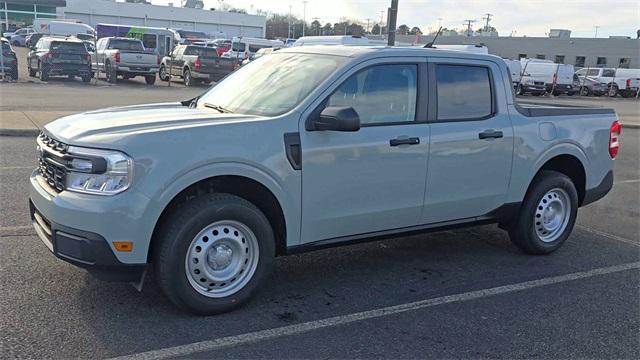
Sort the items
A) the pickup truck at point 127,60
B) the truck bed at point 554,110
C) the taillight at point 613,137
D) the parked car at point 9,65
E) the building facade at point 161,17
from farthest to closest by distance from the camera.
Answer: the building facade at point 161,17 < the pickup truck at point 127,60 < the parked car at point 9,65 < the taillight at point 613,137 < the truck bed at point 554,110

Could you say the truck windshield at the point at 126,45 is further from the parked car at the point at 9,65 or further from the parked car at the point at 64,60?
the parked car at the point at 9,65

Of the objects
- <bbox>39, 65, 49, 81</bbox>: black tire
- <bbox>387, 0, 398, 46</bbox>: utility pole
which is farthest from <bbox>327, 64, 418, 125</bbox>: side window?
<bbox>39, 65, 49, 81</bbox>: black tire

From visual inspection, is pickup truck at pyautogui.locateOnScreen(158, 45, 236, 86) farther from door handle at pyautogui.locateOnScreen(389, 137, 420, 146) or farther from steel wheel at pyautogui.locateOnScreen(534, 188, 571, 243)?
door handle at pyautogui.locateOnScreen(389, 137, 420, 146)

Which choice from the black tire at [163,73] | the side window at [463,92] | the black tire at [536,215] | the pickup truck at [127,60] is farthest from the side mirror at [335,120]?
the black tire at [163,73]

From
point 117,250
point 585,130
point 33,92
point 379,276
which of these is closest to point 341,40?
point 33,92

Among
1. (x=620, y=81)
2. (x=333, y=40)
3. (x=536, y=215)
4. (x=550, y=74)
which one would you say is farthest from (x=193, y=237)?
(x=620, y=81)

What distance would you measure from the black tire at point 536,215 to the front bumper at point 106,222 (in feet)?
11.3

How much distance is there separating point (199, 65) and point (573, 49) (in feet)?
155

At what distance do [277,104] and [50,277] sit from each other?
2126 mm

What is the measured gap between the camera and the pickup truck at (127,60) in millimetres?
24219

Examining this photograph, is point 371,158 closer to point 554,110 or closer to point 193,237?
point 193,237

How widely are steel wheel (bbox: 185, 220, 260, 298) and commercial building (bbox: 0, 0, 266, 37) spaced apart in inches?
2656

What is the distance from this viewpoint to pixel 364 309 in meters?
4.24

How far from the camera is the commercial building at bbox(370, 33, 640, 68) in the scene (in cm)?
5695
